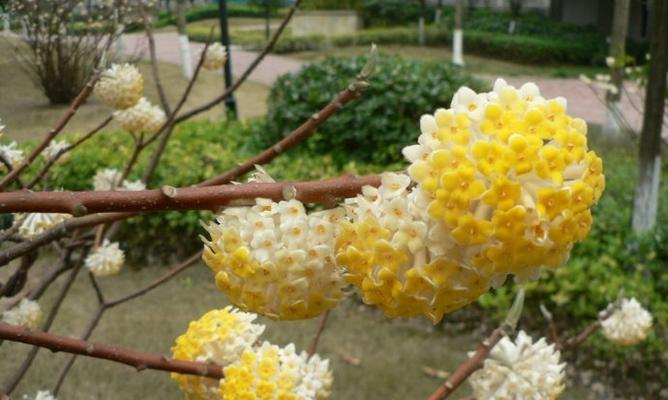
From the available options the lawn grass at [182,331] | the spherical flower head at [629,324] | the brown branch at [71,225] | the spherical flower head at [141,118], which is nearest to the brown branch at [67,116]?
the brown branch at [71,225]

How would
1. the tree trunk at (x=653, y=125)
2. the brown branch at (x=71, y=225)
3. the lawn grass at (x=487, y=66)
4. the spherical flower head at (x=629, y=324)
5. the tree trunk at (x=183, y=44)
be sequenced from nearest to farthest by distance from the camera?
the brown branch at (x=71, y=225) → the spherical flower head at (x=629, y=324) → the tree trunk at (x=653, y=125) → the tree trunk at (x=183, y=44) → the lawn grass at (x=487, y=66)

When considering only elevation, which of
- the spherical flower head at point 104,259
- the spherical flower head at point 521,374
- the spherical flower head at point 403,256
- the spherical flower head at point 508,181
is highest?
the spherical flower head at point 508,181

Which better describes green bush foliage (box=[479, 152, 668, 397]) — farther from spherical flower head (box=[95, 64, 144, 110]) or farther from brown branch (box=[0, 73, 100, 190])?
brown branch (box=[0, 73, 100, 190])

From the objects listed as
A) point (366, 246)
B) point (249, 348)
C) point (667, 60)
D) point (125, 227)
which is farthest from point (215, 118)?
point (366, 246)

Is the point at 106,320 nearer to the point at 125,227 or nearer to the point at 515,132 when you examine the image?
the point at 125,227

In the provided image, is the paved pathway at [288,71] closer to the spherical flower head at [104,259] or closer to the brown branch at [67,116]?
the spherical flower head at [104,259]

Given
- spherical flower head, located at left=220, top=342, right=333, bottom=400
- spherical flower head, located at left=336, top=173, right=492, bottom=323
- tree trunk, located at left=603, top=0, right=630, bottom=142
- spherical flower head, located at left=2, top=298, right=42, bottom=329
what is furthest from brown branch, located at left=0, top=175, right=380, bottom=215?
tree trunk, located at left=603, top=0, right=630, bottom=142

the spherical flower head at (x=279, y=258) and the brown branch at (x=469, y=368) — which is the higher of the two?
the spherical flower head at (x=279, y=258)
